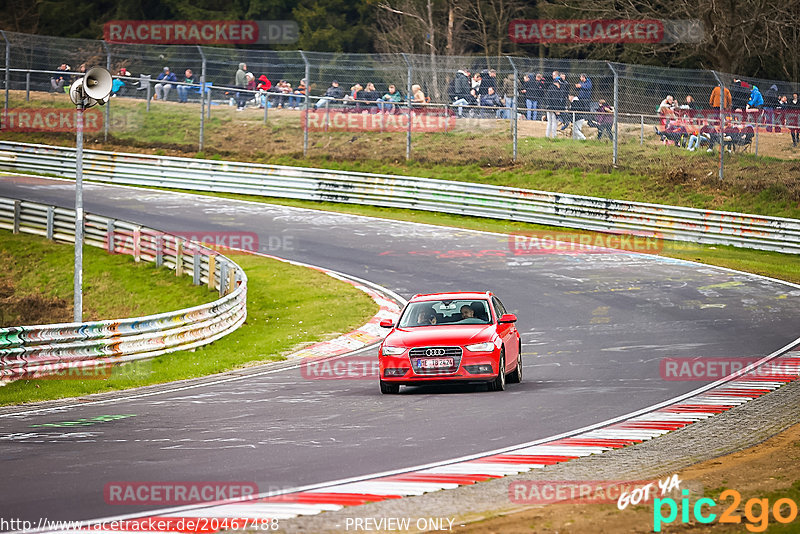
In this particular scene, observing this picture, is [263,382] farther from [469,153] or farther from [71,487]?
[469,153]

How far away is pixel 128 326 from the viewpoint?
1766 centimetres

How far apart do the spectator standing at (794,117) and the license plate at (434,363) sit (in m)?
20.5

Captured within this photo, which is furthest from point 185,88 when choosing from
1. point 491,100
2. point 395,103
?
point 491,100

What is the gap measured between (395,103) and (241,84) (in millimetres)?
6593

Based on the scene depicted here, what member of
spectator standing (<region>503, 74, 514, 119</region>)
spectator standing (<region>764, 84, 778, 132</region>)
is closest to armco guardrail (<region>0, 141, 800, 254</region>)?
spectator standing (<region>503, 74, 514, 119</region>)

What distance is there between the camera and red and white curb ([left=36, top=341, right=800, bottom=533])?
7.90m

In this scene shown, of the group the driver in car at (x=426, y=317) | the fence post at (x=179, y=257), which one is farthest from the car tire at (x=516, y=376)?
the fence post at (x=179, y=257)

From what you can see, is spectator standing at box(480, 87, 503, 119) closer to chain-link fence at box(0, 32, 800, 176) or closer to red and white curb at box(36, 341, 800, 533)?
chain-link fence at box(0, 32, 800, 176)

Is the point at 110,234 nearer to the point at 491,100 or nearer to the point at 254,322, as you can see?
the point at 254,322

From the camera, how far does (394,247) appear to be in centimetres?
2877

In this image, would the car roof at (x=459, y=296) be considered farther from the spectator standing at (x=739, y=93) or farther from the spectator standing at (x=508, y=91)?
the spectator standing at (x=508, y=91)

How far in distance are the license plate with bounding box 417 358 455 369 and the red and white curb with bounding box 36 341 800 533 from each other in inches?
103

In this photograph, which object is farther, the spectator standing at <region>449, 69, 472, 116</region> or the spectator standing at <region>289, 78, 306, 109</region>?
the spectator standing at <region>289, 78, 306, 109</region>

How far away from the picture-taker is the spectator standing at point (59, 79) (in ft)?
137
